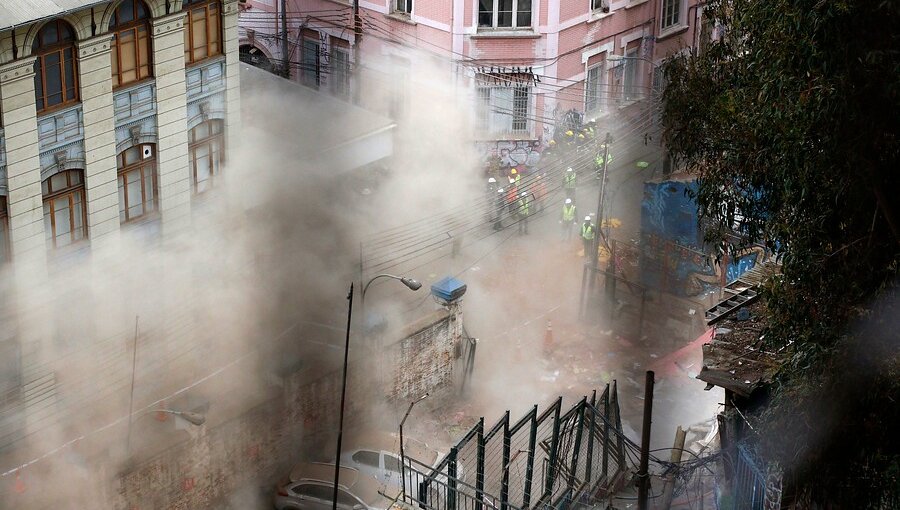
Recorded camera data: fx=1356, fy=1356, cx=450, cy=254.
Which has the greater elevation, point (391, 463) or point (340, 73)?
point (340, 73)

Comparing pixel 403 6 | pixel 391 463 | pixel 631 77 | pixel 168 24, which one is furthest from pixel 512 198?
pixel 168 24

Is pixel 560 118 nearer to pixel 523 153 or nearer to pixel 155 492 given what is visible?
pixel 523 153

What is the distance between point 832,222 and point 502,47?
1473cm

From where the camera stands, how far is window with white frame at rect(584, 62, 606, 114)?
91.0 ft

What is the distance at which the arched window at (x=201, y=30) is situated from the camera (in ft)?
61.4

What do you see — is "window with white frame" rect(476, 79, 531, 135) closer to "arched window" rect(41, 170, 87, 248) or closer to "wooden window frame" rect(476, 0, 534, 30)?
"wooden window frame" rect(476, 0, 534, 30)

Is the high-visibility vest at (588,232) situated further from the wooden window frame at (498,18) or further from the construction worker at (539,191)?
the wooden window frame at (498,18)

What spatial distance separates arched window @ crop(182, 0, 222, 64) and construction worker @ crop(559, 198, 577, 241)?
26.1 ft

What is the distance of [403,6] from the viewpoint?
26781mm

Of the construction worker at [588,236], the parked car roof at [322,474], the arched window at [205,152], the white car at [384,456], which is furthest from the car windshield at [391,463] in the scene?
the construction worker at [588,236]

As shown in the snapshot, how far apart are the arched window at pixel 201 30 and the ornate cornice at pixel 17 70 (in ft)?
9.04

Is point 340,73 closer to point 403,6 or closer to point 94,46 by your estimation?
point 403,6

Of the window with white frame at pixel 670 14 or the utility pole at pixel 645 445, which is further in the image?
the window with white frame at pixel 670 14

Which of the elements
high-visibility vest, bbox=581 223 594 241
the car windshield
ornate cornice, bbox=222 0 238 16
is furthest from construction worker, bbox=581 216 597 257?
ornate cornice, bbox=222 0 238 16
